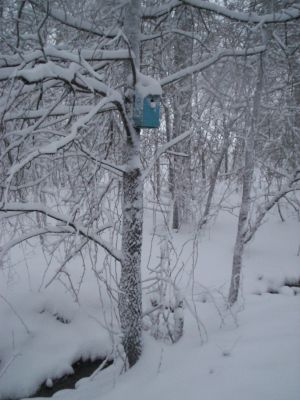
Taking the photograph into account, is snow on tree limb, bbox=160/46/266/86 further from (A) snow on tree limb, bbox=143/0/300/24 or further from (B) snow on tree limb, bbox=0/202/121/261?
(B) snow on tree limb, bbox=0/202/121/261

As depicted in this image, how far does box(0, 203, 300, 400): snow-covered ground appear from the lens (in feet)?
7.20

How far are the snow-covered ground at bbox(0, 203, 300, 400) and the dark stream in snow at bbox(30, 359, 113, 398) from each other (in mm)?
98

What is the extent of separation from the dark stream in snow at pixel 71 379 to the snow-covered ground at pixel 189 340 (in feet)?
0.32

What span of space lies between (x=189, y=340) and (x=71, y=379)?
184 cm

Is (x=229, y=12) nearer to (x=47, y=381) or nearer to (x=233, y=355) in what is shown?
(x=233, y=355)

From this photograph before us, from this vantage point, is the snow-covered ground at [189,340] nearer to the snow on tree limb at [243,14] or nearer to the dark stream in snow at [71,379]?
the dark stream in snow at [71,379]

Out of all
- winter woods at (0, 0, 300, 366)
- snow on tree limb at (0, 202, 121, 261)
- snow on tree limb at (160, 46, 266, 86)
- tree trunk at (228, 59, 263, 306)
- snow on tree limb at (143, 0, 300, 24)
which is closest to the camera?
winter woods at (0, 0, 300, 366)

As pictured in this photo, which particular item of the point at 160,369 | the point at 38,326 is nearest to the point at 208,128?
the point at 160,369

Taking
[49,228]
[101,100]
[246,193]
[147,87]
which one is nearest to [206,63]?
[147,87]

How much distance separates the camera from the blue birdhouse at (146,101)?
2.32m

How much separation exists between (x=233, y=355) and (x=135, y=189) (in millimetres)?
1575

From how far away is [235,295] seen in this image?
15.9 feet

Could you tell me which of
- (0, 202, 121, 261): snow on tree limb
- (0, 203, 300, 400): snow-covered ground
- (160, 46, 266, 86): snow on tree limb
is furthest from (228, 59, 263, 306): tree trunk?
(0, 202, 121, 261): snow on tree limb

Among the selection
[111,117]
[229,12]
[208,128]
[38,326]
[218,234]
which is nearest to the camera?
[229,12]
